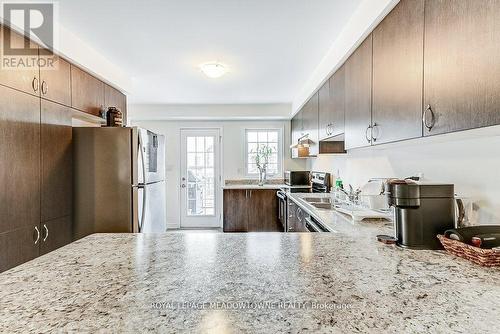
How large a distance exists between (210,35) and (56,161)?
1703 mm

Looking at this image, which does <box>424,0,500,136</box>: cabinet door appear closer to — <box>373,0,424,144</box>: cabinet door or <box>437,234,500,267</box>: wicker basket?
<box>373,0,424,144</box>: cabinet door

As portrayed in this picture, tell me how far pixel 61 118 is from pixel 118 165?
1.99ft

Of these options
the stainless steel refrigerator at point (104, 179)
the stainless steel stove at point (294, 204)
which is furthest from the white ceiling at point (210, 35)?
the stainless steel stove at point (294, 204)

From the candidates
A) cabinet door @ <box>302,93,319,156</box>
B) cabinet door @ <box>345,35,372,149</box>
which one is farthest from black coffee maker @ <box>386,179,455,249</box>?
cabinet door @ <box>302,93,319,156</box>

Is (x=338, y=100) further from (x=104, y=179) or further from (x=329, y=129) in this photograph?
(x=104, y=179)

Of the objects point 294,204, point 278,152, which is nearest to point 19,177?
point 294,204

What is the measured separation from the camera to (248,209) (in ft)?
16.3

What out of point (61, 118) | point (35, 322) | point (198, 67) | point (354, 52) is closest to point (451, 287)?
point (35, 322)

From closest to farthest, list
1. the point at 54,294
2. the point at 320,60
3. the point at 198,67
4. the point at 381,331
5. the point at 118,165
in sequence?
the point at 381,331 → the point at 54,294 → the point at 118,165 → the point at 320,60 → the point at 198,67

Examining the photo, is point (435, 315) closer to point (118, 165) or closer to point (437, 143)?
point (437, 143)

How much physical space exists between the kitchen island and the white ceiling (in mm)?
1695

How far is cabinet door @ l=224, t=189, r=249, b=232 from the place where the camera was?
4.96m

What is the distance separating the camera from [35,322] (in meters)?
0.61

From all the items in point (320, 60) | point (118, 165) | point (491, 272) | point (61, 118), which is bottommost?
point (491, 272)
